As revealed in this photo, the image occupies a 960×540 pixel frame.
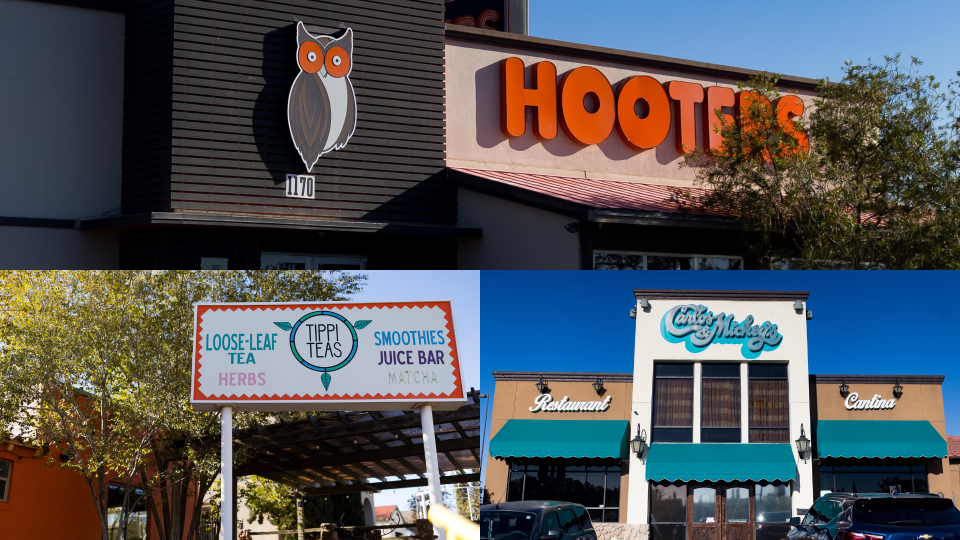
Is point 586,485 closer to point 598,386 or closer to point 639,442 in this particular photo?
point 639,442

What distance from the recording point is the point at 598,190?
13.1 meters

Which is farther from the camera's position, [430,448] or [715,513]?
[430,448]

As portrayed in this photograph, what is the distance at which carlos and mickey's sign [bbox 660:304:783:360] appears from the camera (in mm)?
4918

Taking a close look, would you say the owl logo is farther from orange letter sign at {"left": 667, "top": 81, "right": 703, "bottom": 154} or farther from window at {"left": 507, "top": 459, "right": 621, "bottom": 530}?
window at {"left": 507, "top": 459, "right": 621, "bottom": 530}

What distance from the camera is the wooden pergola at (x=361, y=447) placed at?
1202 centimetres

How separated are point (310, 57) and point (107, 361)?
16.7 feet

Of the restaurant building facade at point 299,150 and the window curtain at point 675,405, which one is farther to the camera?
the restaurant building facade at point 299,150

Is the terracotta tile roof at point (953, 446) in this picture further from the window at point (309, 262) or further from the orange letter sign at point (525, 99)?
the orange letter sign at point (525, 99)

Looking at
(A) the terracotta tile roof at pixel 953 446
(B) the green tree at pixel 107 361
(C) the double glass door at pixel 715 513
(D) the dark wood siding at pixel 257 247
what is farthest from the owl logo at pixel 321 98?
(A) the terracotta tile roof at pixel 953 446

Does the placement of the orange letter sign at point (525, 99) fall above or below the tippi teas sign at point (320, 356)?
above

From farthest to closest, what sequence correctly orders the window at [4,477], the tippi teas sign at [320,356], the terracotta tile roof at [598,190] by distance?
the window at [4,477]
the terracotta tile roof at [598,190]
the tippi teas sign at [320,356]

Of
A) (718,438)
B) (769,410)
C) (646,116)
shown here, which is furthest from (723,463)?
(646,116)

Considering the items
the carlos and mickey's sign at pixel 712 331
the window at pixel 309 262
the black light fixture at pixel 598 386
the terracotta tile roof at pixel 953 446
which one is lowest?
the terracotta tile roof at pixel 953 446

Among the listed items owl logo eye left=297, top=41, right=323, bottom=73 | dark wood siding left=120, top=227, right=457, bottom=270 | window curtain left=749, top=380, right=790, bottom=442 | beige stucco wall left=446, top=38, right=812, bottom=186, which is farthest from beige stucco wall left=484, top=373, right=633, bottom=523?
beige stucco wall left=446, top=38, right=812, bottom=186
